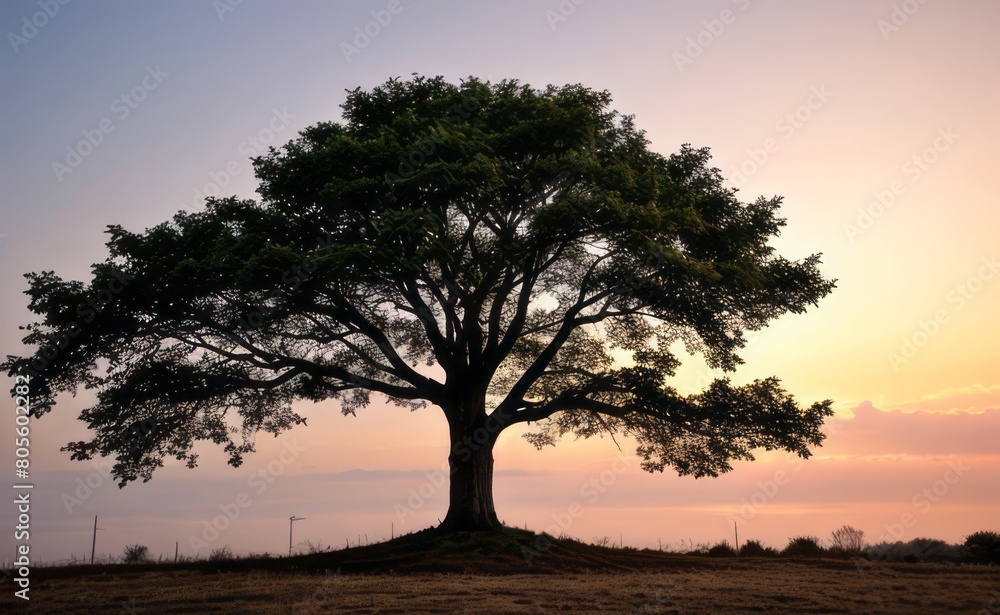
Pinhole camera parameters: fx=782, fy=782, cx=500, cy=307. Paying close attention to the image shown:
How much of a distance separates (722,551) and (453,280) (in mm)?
12376

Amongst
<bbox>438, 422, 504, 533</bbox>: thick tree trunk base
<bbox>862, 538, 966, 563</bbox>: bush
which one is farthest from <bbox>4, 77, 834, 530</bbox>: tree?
<bbox>862, 538, 966, 563</bbox>: bush

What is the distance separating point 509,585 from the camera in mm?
16375

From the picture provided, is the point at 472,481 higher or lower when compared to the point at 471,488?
higher

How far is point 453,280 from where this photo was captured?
22984 millimetres

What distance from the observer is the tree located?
789 inches

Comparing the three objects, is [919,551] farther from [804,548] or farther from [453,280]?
[453,280]

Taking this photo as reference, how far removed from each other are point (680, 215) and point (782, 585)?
9.25 meters

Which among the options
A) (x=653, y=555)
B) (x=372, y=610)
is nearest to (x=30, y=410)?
(x=372, y=610)

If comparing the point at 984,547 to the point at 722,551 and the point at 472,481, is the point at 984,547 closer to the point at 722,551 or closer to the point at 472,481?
the point at 722,551

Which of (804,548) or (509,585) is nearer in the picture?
(509,585)

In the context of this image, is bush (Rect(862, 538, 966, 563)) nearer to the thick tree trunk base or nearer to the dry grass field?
the dry grass field

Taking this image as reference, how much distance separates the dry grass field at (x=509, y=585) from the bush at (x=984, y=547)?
161 inches

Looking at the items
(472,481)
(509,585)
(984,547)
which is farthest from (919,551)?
(509,585)

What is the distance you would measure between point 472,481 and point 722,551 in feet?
28.0
